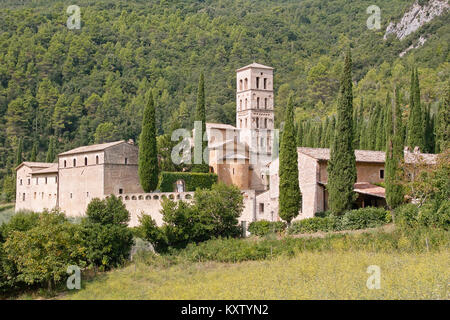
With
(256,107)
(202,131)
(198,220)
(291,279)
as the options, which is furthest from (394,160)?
(256,107)

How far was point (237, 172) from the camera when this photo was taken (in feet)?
152

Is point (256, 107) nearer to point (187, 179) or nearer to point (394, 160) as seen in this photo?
point (187, 179)

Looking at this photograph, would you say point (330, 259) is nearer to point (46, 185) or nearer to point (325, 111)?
point (46, 185)

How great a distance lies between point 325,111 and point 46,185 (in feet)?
142

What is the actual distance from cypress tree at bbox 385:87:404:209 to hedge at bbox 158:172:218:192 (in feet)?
56.4

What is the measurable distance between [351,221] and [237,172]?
16.4 m

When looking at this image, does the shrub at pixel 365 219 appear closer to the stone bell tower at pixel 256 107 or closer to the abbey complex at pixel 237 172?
the abbey complex at pixel 237 172

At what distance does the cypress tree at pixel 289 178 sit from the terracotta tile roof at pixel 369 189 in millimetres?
3784

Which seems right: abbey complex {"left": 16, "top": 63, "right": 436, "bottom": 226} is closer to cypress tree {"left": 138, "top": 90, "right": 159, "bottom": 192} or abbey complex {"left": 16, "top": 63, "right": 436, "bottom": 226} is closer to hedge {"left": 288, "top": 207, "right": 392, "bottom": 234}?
cypress tree {"left": 138, "top": 90, "right": 159, "bottom": 192}

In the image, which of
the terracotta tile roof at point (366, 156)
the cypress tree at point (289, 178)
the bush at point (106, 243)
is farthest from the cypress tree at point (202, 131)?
the bush at point (106, 243)

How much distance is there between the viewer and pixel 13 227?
31062mm

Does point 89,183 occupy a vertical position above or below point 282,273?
above

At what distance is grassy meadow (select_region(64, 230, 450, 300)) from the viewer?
18672 mm
